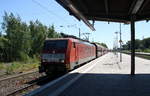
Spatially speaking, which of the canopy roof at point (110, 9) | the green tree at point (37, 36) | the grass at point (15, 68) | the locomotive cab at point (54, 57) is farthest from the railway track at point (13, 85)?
the green tree at point (37, 36)

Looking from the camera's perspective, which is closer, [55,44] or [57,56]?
[57,56]

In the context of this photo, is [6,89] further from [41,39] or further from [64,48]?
[41,39]

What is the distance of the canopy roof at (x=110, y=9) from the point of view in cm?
1492

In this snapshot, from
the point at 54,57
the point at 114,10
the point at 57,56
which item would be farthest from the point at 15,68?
the point at 114,10

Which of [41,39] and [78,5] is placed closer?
[78,5]

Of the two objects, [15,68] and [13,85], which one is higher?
[15,68]

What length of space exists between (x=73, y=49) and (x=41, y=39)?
36939mm

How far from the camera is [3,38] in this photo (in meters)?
49.4

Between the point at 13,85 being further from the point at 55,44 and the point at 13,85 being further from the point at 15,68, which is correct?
the point at 15,68

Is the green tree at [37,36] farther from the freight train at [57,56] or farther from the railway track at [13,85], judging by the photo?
the railway track at [13,85]

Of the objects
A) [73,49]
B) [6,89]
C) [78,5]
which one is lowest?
[6,89]

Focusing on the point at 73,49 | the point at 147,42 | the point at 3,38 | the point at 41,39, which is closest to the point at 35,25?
the point at 41,39

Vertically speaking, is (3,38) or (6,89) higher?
(3,38)

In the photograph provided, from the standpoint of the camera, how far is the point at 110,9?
17797 millimetres
